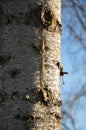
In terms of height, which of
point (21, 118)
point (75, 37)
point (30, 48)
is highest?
point (30, 48)

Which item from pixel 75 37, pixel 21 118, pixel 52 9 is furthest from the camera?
pixel 75 37

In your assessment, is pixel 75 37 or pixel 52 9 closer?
pixel 52 9

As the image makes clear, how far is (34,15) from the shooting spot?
3.95 ft

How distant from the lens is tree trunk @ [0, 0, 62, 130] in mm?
1127

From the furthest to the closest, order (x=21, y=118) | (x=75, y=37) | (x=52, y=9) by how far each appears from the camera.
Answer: (x=75, y=37)
(x=52, y=9)
(x=21, y=118)

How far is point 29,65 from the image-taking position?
3.79 feet

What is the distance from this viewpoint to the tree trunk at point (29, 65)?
44.4 inches

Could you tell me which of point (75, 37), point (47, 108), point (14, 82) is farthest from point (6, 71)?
point (75, 37)

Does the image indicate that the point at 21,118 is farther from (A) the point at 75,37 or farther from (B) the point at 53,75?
(A) the point at 75,37

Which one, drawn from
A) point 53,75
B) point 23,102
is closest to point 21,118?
point 23,102

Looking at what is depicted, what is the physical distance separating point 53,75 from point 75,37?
198 inches

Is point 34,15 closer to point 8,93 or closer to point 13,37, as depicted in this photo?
point 13,37

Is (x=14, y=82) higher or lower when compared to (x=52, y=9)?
lower

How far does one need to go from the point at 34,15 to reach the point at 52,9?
0.06 metres
